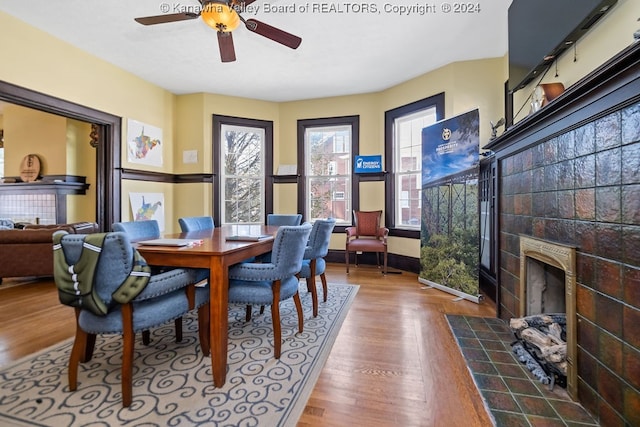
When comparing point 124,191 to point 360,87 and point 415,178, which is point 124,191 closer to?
point 360,87

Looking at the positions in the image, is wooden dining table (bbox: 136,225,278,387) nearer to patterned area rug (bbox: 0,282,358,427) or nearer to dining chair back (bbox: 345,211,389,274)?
patterned area rug (bbox: 0,282,358,427)

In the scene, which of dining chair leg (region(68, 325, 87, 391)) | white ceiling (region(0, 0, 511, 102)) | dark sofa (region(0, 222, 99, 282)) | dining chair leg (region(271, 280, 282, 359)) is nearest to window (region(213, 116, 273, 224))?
white ceiling (region(0, 0, 511, 102))

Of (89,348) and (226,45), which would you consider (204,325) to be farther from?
(226,45)

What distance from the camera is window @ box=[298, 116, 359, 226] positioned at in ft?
16.7

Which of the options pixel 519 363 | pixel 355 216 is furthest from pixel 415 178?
pixel 519 363

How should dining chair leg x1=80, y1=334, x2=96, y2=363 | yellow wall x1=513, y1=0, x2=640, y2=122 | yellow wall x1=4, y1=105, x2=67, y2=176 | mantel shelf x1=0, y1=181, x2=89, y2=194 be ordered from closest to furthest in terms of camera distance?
yellow wall x1=513, y1=0, x2=640, y2=122
dining chair leg x1=80, y1=334, x2=96, y2=363
mantel shelf x1=0, y1=181, x2=89, y2=194
yellow wall x1=4, y1=105, x2=67, y2=176

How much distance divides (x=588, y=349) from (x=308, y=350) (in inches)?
63.0

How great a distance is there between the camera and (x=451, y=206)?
353 centimetres

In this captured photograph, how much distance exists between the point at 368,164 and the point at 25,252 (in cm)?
467

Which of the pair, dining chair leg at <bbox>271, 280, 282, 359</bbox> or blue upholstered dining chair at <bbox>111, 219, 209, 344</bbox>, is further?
blue upholstered dining chair at <bbox>111, 219, 209, 344</bbox>

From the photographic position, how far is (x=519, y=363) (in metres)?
1.92

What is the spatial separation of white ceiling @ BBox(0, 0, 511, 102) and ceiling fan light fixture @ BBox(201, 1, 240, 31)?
2.34ft

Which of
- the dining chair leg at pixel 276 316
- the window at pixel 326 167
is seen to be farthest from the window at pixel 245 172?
the dining chair leg at pixel 276 316

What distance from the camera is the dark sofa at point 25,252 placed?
3.40 metres
